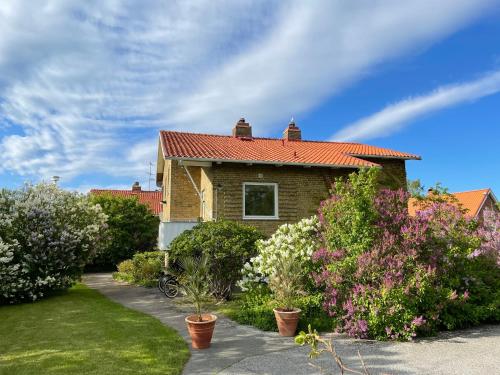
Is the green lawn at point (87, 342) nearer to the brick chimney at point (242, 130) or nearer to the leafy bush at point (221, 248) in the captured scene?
the leafy bush at point (221, 248)

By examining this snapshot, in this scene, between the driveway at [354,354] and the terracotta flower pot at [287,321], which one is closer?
the driveway at [354,354]

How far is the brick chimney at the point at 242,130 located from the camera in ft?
67.4

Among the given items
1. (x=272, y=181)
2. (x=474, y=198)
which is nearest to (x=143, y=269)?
(x=272, y=181)

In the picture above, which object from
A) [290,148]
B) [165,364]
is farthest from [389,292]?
[290,148]

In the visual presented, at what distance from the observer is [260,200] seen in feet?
52.6

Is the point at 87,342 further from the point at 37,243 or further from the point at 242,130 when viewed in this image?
the point at 242,130

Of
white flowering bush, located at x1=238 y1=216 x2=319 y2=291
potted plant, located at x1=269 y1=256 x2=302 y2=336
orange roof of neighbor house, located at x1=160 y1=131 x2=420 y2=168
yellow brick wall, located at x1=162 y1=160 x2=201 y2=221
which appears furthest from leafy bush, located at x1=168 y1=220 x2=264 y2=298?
yellow brick wall, located at x1=162 y1=160 x2=201 y2=221

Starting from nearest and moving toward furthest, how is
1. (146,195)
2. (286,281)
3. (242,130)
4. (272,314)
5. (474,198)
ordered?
1. (286,281)
2. (272,314)
3. (242,130)
4. (474,198)
5. (146,195)

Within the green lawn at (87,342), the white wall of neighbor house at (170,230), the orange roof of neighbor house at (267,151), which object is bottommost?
the green lawn at (87,342)

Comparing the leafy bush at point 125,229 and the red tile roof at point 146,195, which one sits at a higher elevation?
the red tile roof at point 146,195

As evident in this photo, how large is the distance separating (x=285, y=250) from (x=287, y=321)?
2.01 meters

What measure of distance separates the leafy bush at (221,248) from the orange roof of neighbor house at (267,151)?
412cm

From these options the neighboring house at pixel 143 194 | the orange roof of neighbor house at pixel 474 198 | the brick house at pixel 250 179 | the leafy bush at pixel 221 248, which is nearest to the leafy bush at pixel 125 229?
the neighboring house at pixel 143 194

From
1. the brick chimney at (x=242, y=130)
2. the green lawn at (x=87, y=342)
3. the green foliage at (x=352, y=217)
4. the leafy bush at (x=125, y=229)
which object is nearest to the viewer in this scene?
the green lawn at (x=87, y=342)
